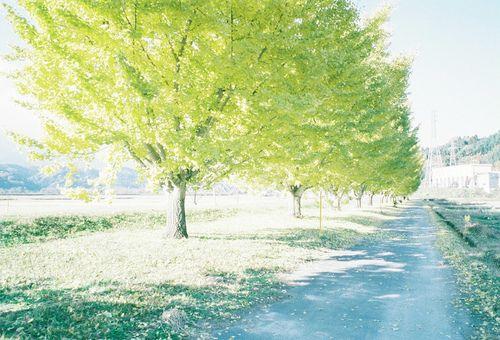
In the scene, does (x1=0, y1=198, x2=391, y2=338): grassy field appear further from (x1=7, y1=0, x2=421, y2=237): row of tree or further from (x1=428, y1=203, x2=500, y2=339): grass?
(x1=428, y1=203, x2=500, y2=339): grass

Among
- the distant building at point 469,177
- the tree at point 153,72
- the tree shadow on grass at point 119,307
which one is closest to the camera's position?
the tree shadow on grass at point 119,307

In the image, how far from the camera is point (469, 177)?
134750 millimetres

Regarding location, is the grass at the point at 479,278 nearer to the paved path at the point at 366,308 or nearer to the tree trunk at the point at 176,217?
the paved path at the point at 366,308

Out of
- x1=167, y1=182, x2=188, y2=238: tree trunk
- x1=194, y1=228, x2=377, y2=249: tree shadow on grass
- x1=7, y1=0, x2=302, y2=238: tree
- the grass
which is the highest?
x1=7, y1=0, x2=302, y2=238: tree

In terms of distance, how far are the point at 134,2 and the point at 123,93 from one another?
2152 millimetres

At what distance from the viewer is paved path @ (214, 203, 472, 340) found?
18.9 ft

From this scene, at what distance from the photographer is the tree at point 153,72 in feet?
31.2

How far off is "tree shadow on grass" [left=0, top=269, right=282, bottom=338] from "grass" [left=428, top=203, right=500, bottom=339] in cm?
368

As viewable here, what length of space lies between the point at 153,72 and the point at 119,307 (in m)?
6.38

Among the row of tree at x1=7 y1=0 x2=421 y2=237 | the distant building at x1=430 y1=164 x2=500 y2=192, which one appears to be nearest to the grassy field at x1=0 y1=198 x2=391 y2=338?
the row of tree at x1=7 y1=0 x2=421 y2=237

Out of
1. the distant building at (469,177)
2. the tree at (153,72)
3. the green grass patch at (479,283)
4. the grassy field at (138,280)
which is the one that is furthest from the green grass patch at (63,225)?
the distant building at (469,177)

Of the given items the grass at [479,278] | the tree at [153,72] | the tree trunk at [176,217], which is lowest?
the grass at [479,278]

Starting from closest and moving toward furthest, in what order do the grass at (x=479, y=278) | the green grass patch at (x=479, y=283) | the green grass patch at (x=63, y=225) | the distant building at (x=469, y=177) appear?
the green grass patch at (x=479, y=283)
the grass at (x=479, y=278)
the green grass patch at (x=63, y=225)
the distant building at (x=469, y=177)

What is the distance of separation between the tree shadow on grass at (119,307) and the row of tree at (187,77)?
3.89m
